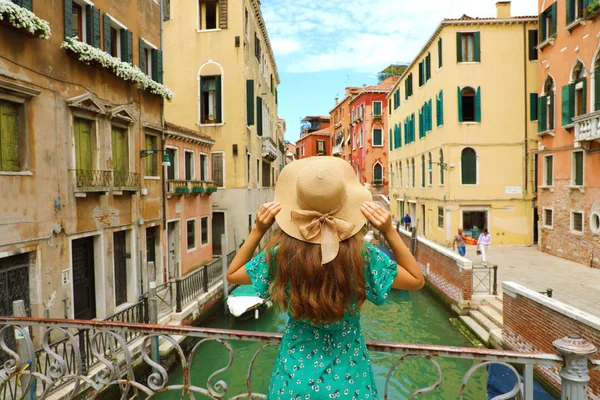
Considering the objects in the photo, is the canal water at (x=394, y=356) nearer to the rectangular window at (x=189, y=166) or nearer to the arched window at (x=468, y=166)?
the rectangular window at (x=189, y=166)

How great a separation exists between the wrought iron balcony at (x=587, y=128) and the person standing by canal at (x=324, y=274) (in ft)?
38.2

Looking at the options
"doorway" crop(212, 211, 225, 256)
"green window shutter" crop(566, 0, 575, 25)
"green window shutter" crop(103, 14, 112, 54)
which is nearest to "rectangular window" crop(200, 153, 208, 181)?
"doorway" crop(212, 211, 225, 256)

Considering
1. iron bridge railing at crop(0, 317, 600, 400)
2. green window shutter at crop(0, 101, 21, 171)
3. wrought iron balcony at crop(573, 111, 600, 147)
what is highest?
wrought iron balcony at crop(573, 111, 600, 147)

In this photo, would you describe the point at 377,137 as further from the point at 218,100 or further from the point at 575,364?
the point at 575,364

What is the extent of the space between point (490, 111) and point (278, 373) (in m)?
17.1

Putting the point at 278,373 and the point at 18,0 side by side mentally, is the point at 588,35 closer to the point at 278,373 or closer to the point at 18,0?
the point at 18,0

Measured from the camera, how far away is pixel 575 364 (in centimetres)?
171

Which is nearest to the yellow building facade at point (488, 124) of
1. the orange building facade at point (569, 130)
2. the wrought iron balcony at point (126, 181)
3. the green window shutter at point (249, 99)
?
the orange building facade at point (569, 130)

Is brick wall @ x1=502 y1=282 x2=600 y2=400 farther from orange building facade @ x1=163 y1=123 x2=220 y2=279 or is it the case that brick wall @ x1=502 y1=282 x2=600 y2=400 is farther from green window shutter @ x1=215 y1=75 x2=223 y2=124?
green window shutter @ x1=215 y1=75 x2=223 y2=124

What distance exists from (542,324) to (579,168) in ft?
25.3

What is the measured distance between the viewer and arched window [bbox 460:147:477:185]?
16766mm

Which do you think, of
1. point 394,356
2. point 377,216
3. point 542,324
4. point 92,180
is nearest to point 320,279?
point 377,216

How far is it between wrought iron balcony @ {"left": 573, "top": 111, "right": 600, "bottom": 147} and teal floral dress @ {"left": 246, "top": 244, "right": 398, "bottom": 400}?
11.7m

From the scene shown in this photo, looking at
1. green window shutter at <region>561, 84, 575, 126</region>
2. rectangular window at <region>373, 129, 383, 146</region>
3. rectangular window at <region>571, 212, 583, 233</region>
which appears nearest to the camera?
green window shutter at <region>561, 84, 575, 126</region>
